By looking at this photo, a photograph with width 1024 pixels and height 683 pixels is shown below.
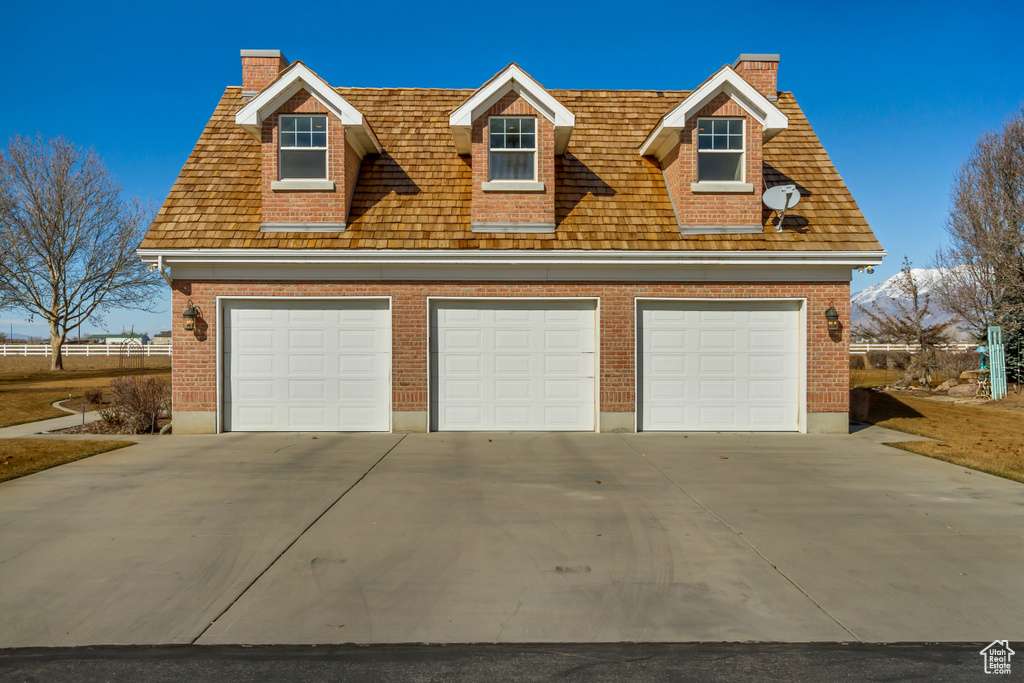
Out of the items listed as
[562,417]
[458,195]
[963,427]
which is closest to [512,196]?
[458,195]

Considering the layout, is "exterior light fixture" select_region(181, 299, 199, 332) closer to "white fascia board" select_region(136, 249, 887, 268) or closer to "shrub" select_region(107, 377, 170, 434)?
"white fascia board" select_region(136, 249, 887, 268)

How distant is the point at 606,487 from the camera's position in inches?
324

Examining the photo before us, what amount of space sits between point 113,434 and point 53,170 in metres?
26.9

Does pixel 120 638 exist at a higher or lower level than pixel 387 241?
lower

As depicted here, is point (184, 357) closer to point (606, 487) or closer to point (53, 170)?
point (606, 487)

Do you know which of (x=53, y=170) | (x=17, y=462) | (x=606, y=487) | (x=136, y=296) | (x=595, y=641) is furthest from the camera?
(x=136, y=296)

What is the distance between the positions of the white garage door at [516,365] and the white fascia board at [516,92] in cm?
357

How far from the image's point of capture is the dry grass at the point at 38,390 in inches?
636

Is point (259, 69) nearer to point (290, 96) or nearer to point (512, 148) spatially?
point (290, 96)

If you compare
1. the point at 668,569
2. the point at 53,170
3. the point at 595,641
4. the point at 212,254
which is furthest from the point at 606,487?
the point at 53,170

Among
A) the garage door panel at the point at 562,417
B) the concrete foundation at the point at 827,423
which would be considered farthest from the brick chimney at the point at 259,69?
the concrete foundation at the point at 827,423

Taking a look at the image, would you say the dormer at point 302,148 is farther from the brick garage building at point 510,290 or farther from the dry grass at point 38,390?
the dry grass at point 38,390

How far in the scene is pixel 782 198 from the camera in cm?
1264

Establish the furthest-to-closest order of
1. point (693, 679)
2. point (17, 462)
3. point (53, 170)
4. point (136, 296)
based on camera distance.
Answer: point (136, 296) → point (53, 170) → point (17, 462) → point (693, 679)
